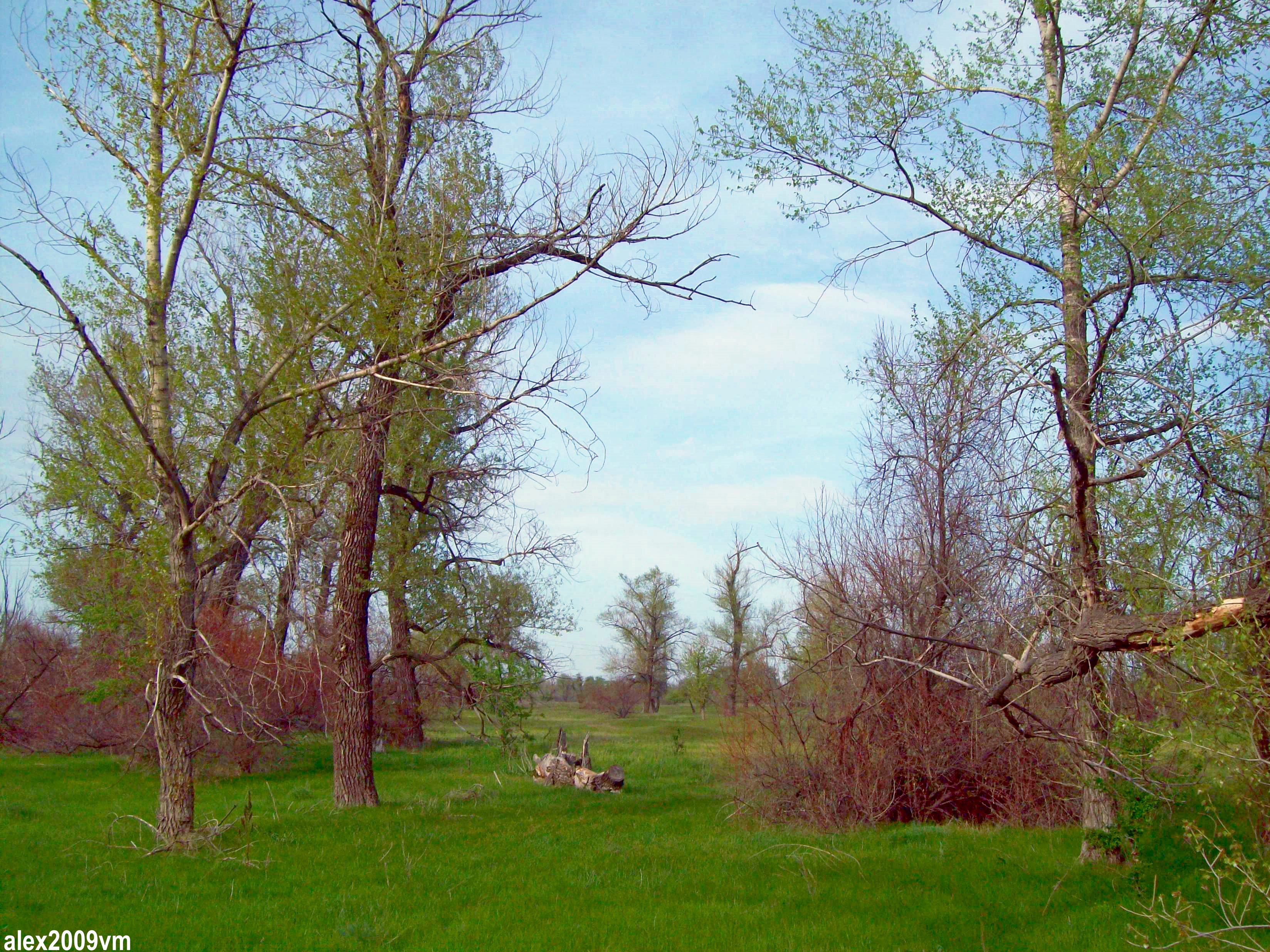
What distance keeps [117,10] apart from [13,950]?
320 inches

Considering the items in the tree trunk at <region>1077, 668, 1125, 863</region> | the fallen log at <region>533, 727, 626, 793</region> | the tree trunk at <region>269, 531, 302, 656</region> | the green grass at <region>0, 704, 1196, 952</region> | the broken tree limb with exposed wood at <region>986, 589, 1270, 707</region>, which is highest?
the tree trunk at <region>269, 531, 302, 656</region>

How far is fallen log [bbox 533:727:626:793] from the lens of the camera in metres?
16.0

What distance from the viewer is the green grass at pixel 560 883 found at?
21.9ft

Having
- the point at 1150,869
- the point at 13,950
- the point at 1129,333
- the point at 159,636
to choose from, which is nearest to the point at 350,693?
the point at 159,636

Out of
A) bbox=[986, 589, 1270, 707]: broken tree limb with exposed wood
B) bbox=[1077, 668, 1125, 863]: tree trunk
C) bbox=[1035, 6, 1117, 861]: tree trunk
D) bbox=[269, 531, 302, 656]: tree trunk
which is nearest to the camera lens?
bbox=[986, 589, 1270, 707]: broken tree limb with exposed wood

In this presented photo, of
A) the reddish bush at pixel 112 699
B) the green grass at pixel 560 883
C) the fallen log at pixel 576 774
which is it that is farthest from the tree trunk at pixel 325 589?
the fallen log at pixel 576 774

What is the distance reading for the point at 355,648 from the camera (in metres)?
12.6

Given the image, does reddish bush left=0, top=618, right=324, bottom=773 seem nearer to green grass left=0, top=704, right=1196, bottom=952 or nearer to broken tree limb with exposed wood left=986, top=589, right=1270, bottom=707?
green grass left=0, top=704, right=1196, bottom=952

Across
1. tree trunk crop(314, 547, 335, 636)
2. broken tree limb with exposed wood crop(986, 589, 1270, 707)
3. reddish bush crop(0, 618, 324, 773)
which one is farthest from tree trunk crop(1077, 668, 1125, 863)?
reddish bush crop(0, 618, 324, 773)

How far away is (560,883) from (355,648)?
5446 millimetres

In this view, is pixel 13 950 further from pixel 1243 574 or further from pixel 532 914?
pixel 1243 574

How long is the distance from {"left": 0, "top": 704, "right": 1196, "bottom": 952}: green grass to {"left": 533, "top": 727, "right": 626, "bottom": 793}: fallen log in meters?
2.41

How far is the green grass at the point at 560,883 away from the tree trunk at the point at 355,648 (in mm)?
554

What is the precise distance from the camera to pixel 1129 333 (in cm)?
890
